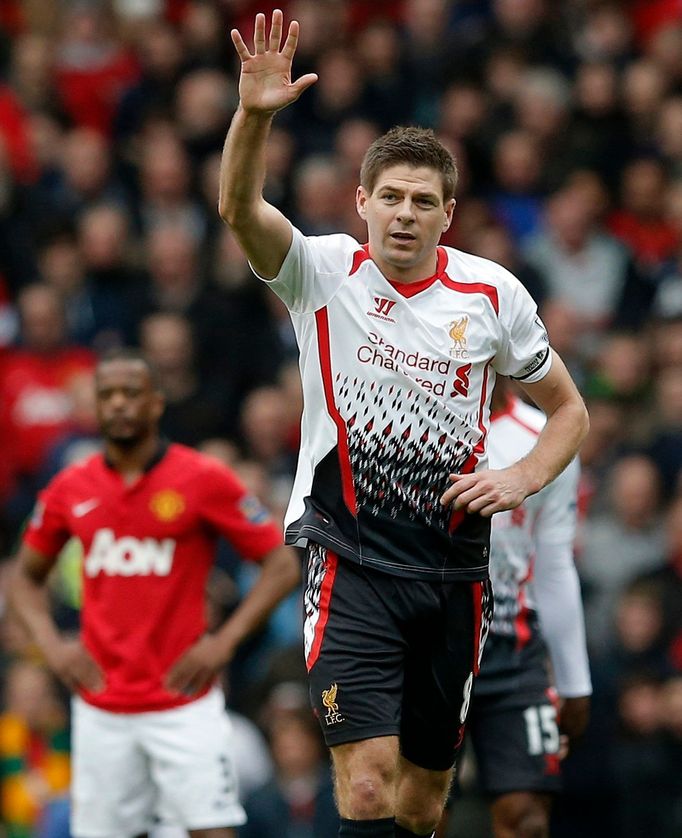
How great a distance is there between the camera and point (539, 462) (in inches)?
241

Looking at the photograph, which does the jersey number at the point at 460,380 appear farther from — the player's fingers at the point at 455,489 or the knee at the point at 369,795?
the knee at the point at 369,795

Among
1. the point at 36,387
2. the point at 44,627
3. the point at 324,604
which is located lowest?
the point at 324,604

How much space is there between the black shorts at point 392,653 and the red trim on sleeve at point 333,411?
0.21 metres

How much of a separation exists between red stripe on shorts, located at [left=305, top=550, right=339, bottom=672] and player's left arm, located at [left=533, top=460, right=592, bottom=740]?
1650 mm

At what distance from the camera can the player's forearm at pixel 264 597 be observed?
26.0ft

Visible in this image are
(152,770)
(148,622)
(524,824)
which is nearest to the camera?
(524,824)

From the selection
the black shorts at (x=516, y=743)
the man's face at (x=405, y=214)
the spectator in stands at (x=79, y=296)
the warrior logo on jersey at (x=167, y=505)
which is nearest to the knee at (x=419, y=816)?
the black shorts at (x=516, y=743)

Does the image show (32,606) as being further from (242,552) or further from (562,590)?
(562,590)

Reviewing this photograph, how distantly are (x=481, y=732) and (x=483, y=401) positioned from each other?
1.91 metres

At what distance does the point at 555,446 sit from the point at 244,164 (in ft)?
4.97

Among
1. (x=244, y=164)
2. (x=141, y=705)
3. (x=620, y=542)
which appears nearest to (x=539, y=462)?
(x=244, y=164)

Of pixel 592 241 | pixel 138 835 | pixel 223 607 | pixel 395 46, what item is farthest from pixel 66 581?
pixel 395 46

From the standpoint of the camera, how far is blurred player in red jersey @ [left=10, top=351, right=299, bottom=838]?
787cm

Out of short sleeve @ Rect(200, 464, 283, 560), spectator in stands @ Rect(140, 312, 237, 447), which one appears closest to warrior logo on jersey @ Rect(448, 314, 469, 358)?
short sleeve @ Rect(200, 464, 283, 560)
